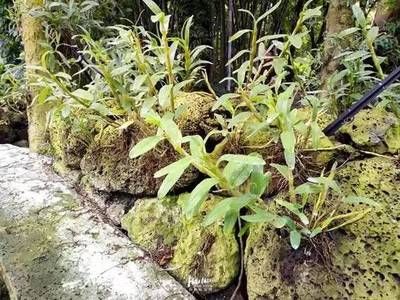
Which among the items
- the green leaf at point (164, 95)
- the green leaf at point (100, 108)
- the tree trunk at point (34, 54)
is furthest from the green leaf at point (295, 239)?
the tree trunk at point (34, 54)

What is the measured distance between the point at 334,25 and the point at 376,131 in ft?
2.10

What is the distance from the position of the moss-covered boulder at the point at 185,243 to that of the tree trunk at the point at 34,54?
93 cm

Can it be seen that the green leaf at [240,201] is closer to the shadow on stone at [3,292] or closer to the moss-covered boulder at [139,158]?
the moss-covered boulder at [139,158]

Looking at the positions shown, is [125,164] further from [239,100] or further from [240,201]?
[240,201]

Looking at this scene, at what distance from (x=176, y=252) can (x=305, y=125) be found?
0.44m

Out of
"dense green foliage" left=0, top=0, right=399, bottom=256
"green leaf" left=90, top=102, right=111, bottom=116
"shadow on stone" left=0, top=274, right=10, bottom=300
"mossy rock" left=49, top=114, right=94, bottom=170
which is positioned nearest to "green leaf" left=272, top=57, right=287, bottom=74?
"dense green foliage" left=0, top=0, right=399, bottom=256

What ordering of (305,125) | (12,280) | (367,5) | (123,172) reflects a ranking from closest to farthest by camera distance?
(305,125) < (12,280) < (123,172) < (367,5)

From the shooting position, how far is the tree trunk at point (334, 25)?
134 cm

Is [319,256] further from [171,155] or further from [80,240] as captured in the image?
[80,240]

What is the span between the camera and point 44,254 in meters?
1.04

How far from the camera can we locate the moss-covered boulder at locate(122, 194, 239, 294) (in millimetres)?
905

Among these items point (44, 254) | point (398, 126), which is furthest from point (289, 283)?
point (44, 254)

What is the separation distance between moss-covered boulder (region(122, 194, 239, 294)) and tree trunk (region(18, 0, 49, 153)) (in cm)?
93

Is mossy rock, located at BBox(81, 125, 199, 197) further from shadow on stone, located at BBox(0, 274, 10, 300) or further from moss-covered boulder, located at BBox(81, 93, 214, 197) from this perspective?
shadow on stone, located at BBox(0, 274, 10, 300)
